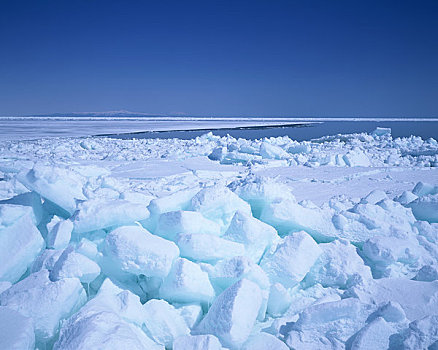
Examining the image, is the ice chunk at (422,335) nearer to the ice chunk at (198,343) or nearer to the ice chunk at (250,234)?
the ice chunk at (198,343)

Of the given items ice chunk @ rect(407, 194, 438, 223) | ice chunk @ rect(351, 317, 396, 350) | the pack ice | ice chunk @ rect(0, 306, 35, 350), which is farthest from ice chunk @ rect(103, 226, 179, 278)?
ice chunk @ rect(407, 194, 438, 223)

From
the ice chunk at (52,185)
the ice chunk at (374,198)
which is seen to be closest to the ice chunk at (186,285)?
the ice chunk at (52,185)

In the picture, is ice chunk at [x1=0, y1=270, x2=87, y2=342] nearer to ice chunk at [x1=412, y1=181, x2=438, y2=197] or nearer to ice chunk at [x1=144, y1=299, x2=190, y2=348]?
ice chunk at [x1=144, y1=299, x2=190, y2=348]

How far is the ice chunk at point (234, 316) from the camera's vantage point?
1.43 meters

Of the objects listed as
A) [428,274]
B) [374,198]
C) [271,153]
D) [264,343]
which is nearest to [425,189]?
[374,198]

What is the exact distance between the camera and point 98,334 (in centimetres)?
122

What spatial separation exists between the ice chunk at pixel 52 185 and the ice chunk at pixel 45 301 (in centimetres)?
70

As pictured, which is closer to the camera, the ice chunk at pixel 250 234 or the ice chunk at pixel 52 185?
the ice chunk at pixel 250 234

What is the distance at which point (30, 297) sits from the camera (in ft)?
4.95

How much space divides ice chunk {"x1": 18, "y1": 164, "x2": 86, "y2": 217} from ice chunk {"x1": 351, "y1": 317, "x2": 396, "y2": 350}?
5.79 feet

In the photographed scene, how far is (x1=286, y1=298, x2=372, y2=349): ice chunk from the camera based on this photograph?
4.74 ft

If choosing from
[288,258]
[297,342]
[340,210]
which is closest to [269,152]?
[340,210]

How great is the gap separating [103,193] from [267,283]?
162 centimetres

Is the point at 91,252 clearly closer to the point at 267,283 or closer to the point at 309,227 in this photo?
the point at 267,283
